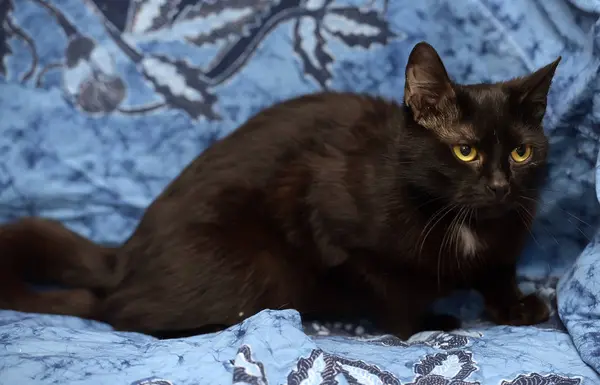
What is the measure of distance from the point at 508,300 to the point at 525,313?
48 mm

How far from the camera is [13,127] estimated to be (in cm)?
174

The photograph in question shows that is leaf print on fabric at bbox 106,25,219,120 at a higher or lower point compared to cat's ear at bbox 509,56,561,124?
lower

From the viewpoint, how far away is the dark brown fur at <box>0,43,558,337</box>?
4.13 feet

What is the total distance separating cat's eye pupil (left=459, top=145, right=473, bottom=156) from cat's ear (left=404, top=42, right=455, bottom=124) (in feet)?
0.26

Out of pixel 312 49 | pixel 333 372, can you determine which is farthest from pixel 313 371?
pixel 312 49

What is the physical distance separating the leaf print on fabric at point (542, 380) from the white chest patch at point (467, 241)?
275 mm

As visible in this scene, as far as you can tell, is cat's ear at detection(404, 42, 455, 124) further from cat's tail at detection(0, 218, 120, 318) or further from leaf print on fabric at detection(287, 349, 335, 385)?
cat's tail at detection(0, 218, 120, 318)

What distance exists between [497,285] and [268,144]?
56cm

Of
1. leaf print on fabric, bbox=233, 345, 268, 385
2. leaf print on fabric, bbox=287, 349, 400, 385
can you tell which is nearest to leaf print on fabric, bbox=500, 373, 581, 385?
leaf print on fabric, bbox=287, 349, 400, 385

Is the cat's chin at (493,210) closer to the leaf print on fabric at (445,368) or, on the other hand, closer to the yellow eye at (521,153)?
the yellow eye at (521,153)

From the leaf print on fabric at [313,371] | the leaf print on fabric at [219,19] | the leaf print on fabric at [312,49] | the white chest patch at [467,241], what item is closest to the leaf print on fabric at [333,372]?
the leaf print on fabric at [313,371]

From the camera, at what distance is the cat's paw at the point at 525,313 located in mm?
1393

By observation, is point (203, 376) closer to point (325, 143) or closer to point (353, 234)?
point (353, 234)

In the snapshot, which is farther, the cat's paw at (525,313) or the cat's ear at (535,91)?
the cat's paw at (525,313)
